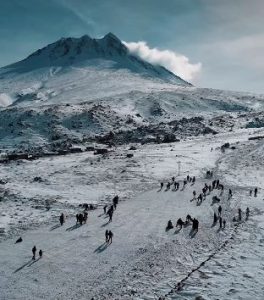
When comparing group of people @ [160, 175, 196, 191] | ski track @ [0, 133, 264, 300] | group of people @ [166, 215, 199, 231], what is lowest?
ski track @ [0, 133, 264, 300]

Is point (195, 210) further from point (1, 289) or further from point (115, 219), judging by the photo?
point (1, 289)

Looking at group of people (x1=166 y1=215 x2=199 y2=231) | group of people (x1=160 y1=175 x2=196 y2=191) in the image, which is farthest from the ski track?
group of people (x1=160 y1=175 x2=196 y2=191)

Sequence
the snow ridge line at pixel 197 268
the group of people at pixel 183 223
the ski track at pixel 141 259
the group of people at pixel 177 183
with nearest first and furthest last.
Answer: the snow ridge line at pixel 197 268 → the ski track at pixel 141 259 → the group of people at pixel 183 223 → the group of people at pixel 177 183

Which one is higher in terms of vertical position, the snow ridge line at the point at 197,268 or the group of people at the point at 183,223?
the group of people at the point at 183,223

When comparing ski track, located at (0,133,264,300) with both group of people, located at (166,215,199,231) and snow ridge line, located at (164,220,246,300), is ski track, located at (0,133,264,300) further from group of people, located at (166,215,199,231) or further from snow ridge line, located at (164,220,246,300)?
group of people, located at (166,215,199,231)

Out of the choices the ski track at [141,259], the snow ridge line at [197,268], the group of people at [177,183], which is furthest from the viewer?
the group of people at [177,183]

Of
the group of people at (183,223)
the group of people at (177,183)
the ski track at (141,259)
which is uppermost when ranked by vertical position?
the group of people at (177,183)

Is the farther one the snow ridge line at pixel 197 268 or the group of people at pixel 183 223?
the group of people at pixel 183 223

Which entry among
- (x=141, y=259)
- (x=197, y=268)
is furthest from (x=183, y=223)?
(x=197, y=268)

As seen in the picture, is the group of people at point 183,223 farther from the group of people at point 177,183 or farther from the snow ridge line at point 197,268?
the group of people at point 177,183

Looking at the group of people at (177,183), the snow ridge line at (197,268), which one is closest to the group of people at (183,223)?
the snow ridge line at (197,268)

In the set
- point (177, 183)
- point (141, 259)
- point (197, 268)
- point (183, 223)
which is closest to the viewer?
point (197, 268)

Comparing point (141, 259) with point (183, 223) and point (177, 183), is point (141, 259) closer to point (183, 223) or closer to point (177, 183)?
point (183, 223)
